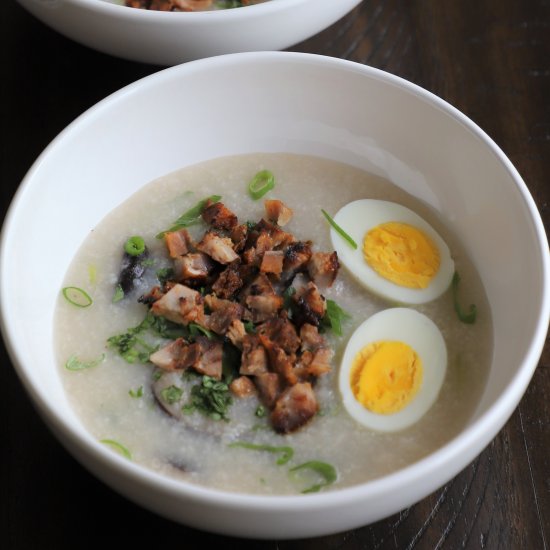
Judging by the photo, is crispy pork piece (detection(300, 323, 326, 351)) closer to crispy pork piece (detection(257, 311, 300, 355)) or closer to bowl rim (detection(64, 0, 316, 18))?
crispy pork piece (detection(257, 311, 300, 355))

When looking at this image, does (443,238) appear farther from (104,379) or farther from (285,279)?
(104,379)

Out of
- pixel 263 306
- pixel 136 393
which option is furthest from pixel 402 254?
pixel 136 393

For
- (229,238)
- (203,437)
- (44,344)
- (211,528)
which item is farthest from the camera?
(229,238)

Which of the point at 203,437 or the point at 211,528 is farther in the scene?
the point at 203,437

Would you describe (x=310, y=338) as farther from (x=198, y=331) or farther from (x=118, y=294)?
(x=118, y=294)

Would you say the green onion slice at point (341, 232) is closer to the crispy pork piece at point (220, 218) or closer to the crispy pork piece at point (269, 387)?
the crispy pork piece at point (220, 218)

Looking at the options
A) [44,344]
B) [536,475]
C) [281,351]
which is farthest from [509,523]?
[44,344]
